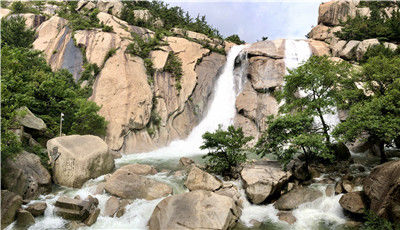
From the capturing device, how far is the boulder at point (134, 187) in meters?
11.5

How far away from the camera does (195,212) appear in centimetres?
894

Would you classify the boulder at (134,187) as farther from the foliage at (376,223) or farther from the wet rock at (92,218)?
the foliage at (376,223)

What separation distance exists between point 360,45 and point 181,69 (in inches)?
910

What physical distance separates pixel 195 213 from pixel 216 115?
877 inches

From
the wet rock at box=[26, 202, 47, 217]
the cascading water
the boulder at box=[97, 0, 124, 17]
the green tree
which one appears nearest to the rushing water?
the cascading water

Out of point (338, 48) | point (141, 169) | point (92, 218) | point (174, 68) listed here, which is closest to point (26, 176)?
point (92, 218)

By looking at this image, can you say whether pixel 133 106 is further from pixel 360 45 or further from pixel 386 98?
pixel 360 45

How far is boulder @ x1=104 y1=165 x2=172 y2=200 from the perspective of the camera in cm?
1145

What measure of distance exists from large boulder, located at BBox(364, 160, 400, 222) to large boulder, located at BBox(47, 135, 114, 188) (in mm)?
14091

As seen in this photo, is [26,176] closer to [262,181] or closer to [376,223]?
[262,181]

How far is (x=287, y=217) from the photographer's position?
9.97 m

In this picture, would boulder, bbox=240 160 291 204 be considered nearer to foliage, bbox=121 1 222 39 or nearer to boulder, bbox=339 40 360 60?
boulder, bbox=339 40 360 60

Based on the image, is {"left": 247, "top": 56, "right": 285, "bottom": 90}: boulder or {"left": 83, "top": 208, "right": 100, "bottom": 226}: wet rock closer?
{"left": 83, "top": 208, "right": 100, "bottom": 226}: wet rock

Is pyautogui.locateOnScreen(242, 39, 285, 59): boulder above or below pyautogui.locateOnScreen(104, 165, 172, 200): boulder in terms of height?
above
